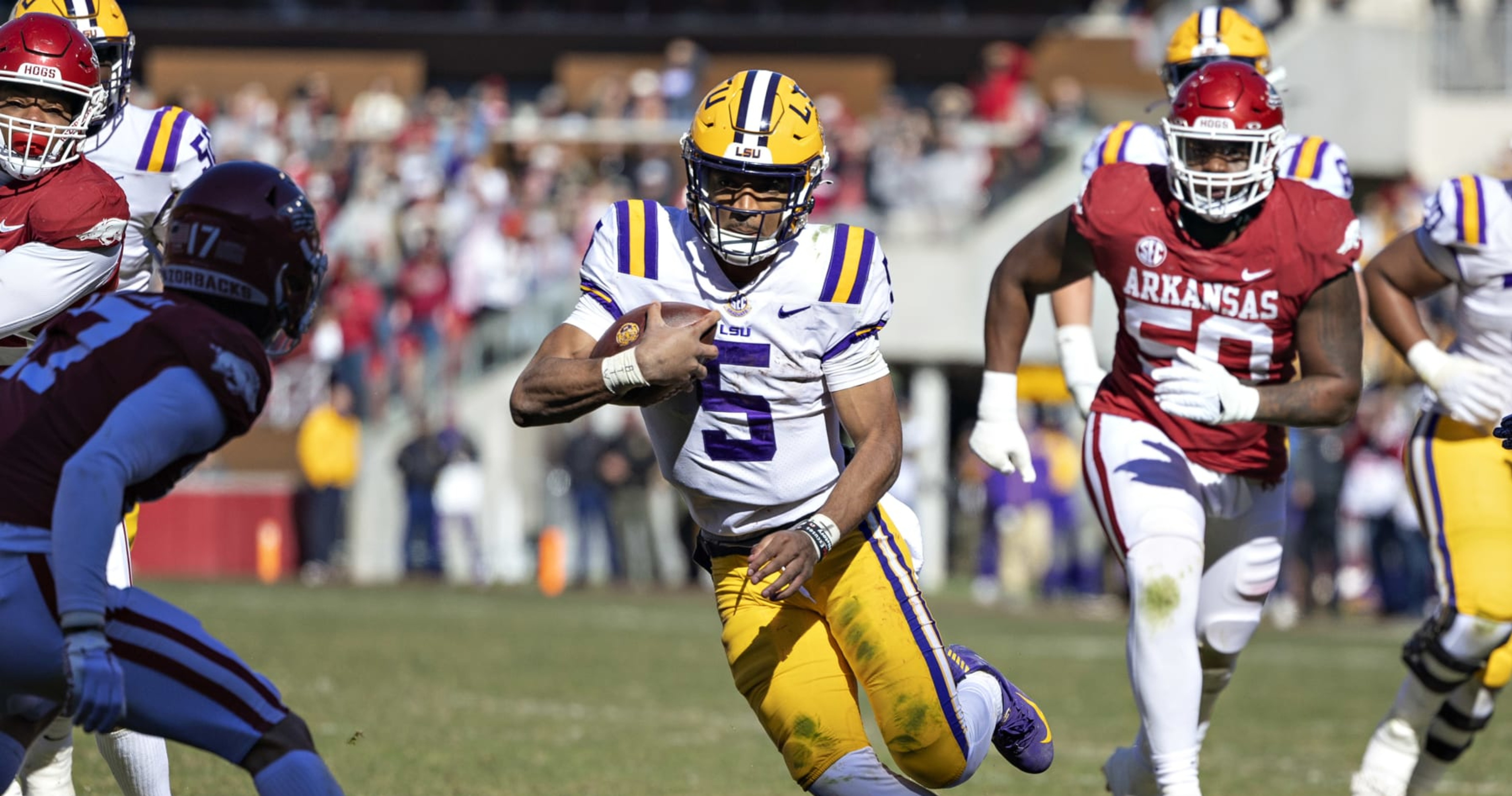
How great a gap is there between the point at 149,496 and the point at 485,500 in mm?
14441

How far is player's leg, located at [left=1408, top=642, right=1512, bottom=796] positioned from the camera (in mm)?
5879

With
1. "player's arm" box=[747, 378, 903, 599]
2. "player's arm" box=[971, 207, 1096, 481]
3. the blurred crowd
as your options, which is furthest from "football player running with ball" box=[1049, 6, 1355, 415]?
the blurred crowd

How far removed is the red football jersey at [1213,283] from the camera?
5238 mm

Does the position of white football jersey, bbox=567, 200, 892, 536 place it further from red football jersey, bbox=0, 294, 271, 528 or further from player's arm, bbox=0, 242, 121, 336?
player's arm, bbox=0, 242, 121, 336

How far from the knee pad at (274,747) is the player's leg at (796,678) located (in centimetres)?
118

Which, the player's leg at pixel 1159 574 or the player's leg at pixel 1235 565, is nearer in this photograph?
the player's leg at pixel 1159 574

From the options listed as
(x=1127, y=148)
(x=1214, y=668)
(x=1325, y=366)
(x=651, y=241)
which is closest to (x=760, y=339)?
(x=651, y=241)

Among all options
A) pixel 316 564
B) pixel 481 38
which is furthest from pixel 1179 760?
pixel 481 38

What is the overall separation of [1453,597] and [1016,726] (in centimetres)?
181

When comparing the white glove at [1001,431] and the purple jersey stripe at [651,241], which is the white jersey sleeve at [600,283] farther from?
the white glove at [1001,431]

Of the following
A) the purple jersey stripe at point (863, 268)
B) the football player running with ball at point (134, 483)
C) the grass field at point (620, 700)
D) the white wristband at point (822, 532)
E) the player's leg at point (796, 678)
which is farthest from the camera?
the grass field at point (620, 700)

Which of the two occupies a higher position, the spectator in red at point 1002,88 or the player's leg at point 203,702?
the player's leg at point 203,702

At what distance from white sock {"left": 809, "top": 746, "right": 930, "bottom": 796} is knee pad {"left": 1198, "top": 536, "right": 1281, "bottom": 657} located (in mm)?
1425

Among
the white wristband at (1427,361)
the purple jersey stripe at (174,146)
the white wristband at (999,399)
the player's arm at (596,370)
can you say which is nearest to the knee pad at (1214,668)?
the white wristband at (999,399)
